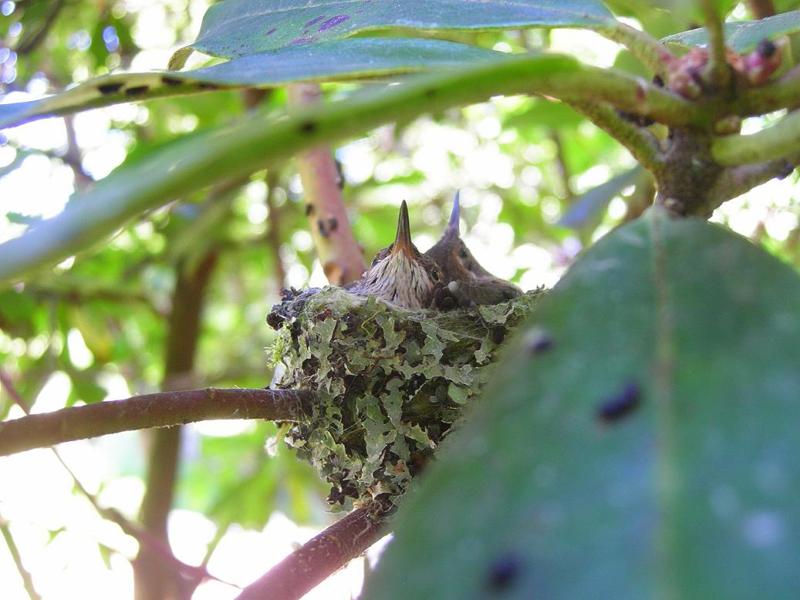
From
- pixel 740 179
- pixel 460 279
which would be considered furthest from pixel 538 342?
pixel 460 279

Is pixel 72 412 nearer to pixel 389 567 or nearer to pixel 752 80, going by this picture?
pixel 389 567

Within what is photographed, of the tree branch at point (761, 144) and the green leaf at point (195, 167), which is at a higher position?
the green leaf at point (195, 167)

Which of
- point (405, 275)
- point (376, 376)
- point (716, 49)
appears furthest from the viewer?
point (405, 275)

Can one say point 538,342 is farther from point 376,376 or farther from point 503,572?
point 376,376

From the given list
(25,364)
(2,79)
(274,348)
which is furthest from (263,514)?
(2,79)

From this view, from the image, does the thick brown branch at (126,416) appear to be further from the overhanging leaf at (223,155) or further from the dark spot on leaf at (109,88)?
the overhanging leaf at (223,155)

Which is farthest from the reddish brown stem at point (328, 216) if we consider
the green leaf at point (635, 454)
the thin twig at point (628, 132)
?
the green leaf at point (635, 454)

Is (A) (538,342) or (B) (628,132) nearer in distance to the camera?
(A) (538,342)
